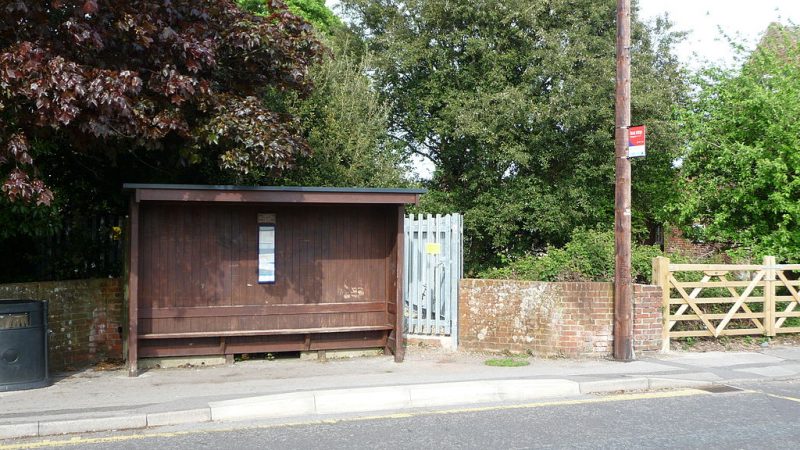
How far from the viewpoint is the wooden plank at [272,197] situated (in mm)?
9008

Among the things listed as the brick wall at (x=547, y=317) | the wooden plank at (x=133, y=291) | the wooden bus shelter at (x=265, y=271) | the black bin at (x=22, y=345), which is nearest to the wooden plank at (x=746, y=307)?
the brick wall at (x=547, y=317)

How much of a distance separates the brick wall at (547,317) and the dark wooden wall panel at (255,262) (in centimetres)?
Answer: 150

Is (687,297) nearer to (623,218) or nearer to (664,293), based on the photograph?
(664,293)

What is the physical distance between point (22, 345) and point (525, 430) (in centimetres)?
593

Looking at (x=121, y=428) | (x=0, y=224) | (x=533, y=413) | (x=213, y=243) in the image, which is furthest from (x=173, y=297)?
(x=533, y=413)

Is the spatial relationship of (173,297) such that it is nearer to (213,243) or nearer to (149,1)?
(213,243)

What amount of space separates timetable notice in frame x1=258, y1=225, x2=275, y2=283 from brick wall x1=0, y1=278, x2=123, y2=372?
7.14 feet

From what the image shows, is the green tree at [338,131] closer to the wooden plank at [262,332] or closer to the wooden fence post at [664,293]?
the wooden plank at [262,332]

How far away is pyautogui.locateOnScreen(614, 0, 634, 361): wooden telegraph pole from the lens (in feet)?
34.2

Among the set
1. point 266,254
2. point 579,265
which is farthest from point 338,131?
point 579,265

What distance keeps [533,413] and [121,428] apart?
4.27 m

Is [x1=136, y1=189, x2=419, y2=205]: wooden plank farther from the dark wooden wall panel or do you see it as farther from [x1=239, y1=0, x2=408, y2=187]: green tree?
[x1=239, y1=0, x2=408, y2=187]: green tree

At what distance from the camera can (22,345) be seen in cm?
831

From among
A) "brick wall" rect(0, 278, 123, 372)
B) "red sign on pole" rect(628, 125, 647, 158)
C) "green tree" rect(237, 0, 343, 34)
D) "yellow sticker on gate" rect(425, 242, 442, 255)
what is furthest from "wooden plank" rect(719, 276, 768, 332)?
"green tree" rect(237, 0, 343, 34)
